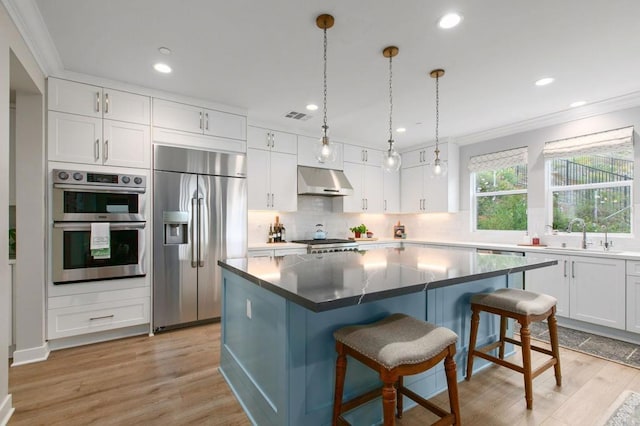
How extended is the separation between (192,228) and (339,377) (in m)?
2.48

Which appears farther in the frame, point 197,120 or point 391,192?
point 391,192

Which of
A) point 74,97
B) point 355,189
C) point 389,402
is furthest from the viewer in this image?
point 355,189

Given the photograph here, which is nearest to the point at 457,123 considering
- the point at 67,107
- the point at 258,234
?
the point at 258,234

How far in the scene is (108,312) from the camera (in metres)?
2.98

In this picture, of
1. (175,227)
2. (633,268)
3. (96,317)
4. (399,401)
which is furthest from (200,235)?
(633,268)

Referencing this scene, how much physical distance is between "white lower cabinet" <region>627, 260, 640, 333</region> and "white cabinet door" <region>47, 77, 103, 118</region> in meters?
5.39

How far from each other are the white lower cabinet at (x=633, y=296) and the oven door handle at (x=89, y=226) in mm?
4864

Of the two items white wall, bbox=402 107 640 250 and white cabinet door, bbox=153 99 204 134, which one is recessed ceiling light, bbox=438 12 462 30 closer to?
white cabinet door, bbox=153 99 204 134

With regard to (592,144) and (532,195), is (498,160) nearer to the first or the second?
(532,195)

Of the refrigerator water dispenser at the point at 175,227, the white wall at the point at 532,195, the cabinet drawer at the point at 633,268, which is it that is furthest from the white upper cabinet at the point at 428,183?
the refrigerator water dispenser at the point at 175,227

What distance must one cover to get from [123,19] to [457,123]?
393 cm

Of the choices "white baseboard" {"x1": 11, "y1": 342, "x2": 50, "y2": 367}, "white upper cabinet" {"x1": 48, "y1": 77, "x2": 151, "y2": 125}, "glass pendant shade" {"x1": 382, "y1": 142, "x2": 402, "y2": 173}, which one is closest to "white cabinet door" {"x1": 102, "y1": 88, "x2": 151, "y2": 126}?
"white upper cabinet" {"x1": 48, "y1": 77, "x2": 151, "y2": 125}

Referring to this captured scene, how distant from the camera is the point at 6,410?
6.13 ft

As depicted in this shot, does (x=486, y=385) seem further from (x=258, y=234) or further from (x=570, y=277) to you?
(x=258, y=234)
